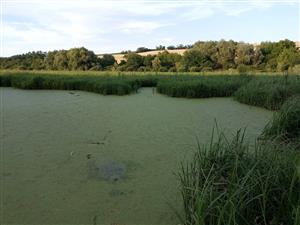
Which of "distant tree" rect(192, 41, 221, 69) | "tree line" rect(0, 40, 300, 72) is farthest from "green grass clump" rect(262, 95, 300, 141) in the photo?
"distant tree" rect(192, 41, 221, 69)

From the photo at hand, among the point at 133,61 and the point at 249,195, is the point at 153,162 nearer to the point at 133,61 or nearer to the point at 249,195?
the point at 249,195

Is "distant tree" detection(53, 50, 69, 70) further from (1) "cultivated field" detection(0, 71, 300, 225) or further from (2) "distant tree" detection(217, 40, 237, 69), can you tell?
(1) "cultivated field" detection(0, 71, 300, 225)

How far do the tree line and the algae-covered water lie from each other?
1127cm

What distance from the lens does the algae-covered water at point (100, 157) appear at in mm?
1749

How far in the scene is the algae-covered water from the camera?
5.74 feet

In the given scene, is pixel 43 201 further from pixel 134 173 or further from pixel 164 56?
pixel 164 56

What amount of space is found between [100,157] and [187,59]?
14293 mm

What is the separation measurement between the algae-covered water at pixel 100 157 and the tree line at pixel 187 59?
37.0 ft

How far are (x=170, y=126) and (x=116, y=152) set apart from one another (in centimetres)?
96

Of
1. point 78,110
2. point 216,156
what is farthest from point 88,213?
point 78,110

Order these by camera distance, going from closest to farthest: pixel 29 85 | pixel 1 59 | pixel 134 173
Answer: pixel 134 173 < pixel 29 85 < pixel 1 59

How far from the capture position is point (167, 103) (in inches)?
204

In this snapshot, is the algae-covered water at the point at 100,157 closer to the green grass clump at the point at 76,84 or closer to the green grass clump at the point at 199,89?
the green grass clump at the point at 199,89

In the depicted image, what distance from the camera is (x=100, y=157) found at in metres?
2.57
